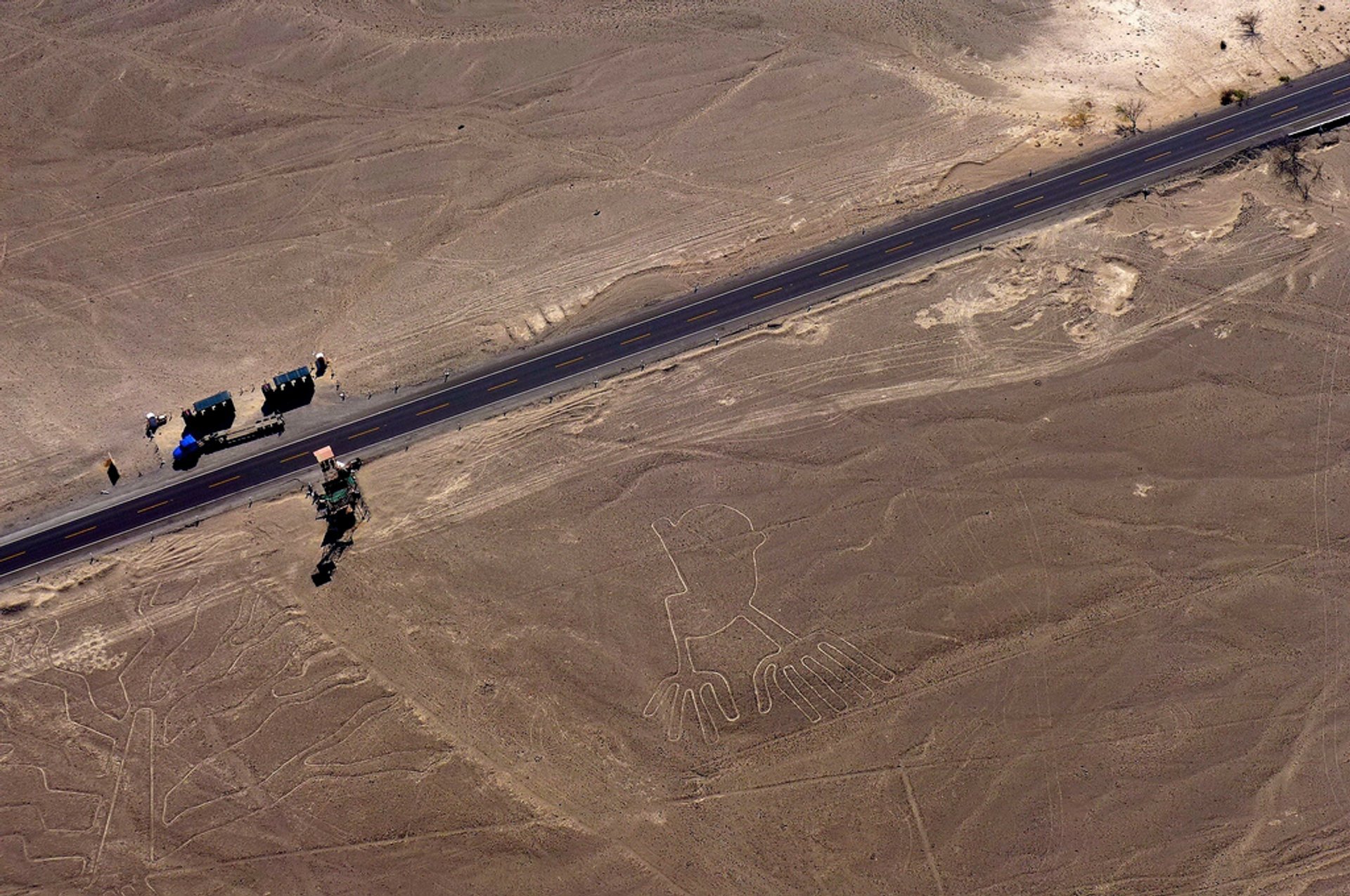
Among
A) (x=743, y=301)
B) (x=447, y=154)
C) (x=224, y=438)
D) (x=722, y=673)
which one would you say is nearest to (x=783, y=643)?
(x=722, y=673)

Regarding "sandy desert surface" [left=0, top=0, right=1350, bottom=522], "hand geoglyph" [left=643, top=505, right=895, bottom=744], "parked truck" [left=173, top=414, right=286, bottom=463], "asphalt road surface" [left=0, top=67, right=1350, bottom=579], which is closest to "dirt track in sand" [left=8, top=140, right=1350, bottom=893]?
"hand geoglyph" [left=643, top=505, right=895, bottom=744]

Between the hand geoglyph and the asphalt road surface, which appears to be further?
the asphalt road surface

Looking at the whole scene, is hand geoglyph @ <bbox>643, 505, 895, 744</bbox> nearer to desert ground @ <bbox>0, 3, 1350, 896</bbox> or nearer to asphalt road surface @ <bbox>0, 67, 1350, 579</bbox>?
desert ground @ <bbox>0, 3, 1350, 896</bbox>

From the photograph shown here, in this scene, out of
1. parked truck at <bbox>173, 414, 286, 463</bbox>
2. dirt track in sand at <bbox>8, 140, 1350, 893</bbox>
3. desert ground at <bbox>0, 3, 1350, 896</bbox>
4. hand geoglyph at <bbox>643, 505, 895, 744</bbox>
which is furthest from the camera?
parked truck at <bbox>173, 414, 286, 463</bbox>

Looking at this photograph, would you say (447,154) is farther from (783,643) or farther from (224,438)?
(783,643)

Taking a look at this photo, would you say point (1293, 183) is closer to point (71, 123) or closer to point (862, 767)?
point (862, 767)
